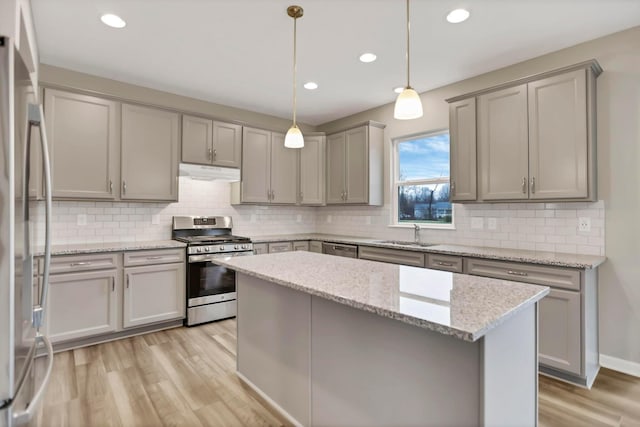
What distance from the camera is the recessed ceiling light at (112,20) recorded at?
2.51 meters

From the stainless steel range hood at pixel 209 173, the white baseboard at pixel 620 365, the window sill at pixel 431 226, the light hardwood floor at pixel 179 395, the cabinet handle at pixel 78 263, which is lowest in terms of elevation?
the light hardwood floor at pixel 179 395

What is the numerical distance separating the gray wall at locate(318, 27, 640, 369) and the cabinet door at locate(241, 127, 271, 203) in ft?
11.3

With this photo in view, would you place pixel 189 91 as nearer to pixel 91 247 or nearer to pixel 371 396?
pixel 91 247

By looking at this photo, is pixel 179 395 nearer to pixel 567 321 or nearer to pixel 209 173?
pixel 209 173

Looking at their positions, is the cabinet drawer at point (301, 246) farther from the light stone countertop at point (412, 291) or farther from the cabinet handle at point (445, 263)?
the light stone countertop at point (412, 291)

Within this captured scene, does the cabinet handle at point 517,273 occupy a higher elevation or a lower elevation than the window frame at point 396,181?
lower

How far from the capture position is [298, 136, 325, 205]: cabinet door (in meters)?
4.98

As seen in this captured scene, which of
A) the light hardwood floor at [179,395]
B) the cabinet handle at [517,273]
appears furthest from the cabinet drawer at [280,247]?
the cabinet handle at [517,273]

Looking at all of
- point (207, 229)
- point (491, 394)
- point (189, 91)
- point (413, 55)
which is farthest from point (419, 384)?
point (189, 91)

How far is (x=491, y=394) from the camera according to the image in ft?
4.06

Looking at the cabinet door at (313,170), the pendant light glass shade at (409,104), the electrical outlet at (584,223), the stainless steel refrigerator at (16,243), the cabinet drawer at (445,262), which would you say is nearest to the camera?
the stainless steel refrigerator at (16,243)

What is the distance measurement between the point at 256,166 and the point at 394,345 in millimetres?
3507

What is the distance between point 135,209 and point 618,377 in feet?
15.4

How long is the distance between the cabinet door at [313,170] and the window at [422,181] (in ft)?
3.54
